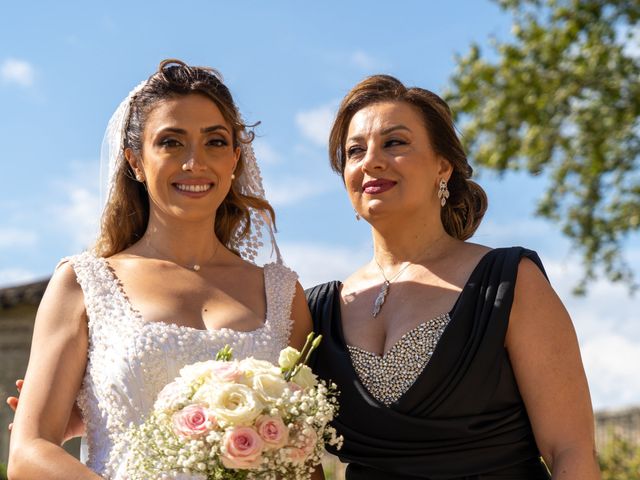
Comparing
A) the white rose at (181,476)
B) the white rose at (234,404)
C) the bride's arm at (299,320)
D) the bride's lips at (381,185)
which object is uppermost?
the bride's lips at (381,185)

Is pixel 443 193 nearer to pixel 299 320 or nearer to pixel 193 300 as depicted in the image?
pixel 299 320

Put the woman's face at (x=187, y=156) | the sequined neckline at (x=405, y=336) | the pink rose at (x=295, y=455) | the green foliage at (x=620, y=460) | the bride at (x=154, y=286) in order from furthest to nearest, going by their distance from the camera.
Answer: the green foliage at (x=620, y=460) < the sequined neckline at (x=405, y=336) < the woman's face at (x=187, y=156) < the bride at (x=154, y=286) < the pink rose at (x=295, y=455)

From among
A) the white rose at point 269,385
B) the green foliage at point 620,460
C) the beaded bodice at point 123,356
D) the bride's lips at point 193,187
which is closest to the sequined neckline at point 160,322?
the beaded bodice at point 123,356

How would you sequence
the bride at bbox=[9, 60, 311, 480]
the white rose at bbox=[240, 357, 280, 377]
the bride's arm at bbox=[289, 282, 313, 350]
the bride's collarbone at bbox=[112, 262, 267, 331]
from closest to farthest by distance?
the white rose at bbox=[240, 357, 280, 377]
the bride at bbox=[9, 60, 311, 480]
the bride's collarbone at bbox=[112, 262, 267, 331]
the bride's arm at bbox=[289, 282, 313, 350]

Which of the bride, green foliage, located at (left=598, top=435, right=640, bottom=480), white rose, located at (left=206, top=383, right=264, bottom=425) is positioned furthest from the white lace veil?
green foliage, located at (left=598, top=435, right=640, bottom=480)

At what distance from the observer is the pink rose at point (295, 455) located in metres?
3.84

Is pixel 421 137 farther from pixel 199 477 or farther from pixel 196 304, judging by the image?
pixel 199 477

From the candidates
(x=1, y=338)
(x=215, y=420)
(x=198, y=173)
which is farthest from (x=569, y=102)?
(x=215, y=420)

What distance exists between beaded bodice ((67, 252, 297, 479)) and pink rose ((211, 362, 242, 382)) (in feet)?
1.75

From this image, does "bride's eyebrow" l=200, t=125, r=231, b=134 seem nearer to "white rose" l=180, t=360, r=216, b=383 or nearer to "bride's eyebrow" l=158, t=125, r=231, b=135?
"bride's eyebrow" l=158, t=125, r=231, b=135

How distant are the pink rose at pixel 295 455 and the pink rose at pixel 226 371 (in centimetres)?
32

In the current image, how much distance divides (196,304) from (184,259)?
0.31 metres

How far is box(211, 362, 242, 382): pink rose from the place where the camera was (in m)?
3.86

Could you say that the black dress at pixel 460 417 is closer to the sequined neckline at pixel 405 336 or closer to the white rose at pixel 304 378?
the sequined neckline at pixel 405 336
